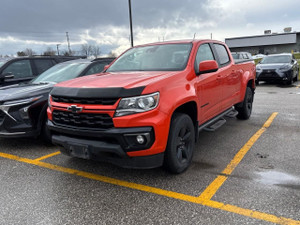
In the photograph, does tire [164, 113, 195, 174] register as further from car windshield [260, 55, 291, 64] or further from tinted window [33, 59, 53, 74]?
car windshield [260, 55, 291, 64]

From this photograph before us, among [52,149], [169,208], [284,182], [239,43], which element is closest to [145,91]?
[169,208]

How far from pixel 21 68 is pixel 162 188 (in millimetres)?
5764

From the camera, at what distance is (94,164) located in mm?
3984

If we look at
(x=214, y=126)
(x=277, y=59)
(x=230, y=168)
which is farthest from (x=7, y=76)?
(x=277, y=59)

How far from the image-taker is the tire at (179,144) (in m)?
3.13

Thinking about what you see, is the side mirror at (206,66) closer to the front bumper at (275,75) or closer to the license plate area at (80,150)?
the license plate area at (80,150)

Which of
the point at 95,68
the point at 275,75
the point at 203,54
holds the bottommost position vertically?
the point at 275,75

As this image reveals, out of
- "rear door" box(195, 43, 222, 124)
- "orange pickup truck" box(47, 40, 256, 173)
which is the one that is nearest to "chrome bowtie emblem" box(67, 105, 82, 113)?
"orange pickup truck" box(47, 40, 256, 173)

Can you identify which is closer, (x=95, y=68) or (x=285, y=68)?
(x=95, y=68)

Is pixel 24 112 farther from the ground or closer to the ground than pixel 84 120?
closer to the ground

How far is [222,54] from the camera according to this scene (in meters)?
5.06

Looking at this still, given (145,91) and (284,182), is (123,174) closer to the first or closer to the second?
(145,91)

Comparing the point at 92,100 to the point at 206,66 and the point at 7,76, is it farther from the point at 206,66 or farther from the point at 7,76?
the point at 7,76

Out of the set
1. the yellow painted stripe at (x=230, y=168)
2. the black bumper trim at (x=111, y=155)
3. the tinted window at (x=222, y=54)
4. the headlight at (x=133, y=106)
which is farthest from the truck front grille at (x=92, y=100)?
the tinted window at (x=222, y=54)
